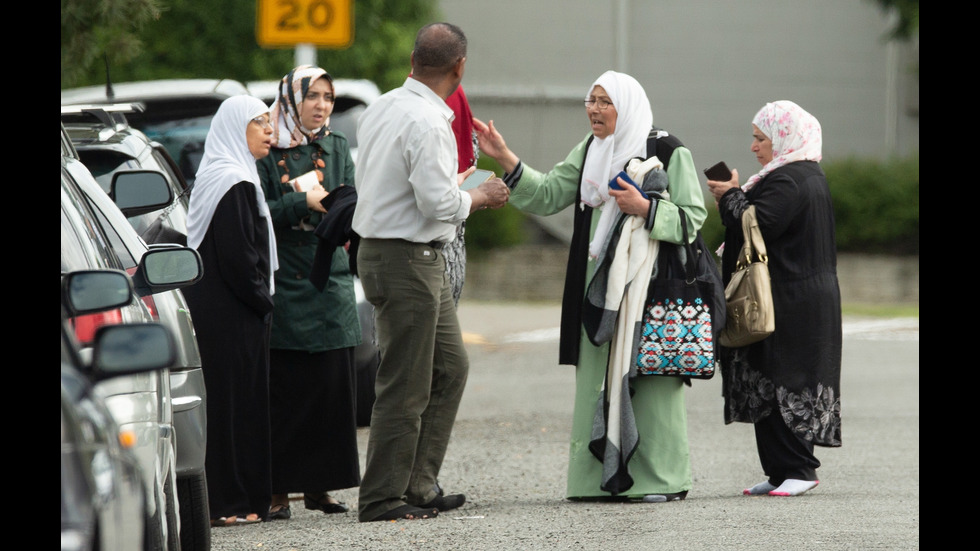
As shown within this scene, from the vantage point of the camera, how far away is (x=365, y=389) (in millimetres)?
8898

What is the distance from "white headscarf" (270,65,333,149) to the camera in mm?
6812

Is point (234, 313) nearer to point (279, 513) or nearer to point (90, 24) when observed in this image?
point (279, 513)

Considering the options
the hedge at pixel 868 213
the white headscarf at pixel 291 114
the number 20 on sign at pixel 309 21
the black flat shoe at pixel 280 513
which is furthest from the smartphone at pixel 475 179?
the hedge at pixel 868 213

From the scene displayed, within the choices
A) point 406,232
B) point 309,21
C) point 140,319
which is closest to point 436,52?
point 406,232

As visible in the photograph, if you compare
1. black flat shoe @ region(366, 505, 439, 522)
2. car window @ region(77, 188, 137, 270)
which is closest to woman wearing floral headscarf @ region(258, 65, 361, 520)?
black flat shoe @ region(366, 505, 439, 522)

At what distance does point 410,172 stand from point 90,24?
12.7 ft

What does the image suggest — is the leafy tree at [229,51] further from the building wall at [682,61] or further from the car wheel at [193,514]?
the car wheel at [193,514]

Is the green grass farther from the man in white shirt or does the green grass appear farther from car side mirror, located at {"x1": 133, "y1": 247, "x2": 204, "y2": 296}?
car side mirror, located at {"x1": 133, "y1": 247, "x2": 204, "y2": 296}

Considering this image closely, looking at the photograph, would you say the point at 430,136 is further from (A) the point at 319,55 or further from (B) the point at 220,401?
(A) the point at 319,55

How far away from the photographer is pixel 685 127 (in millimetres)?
23484

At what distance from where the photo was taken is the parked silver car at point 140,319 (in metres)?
3.83

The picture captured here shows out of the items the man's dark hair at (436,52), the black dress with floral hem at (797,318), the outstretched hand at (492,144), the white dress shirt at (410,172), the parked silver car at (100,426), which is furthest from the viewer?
the outstretched hand at (492,144)

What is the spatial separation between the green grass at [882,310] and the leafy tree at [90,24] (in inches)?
402
